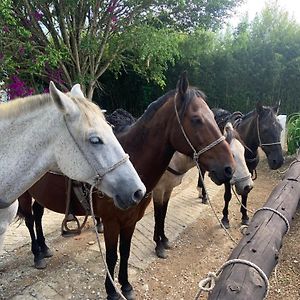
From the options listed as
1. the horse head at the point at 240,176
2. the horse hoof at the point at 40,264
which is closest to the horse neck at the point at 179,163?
the horse head at the point at 240,176

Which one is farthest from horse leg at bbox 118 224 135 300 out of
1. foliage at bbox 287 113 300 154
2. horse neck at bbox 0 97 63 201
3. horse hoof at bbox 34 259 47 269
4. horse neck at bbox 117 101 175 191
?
foliage at bbox 287 113 300 154

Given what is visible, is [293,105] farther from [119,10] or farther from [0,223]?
[0,223]

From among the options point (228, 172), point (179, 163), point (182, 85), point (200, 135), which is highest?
point (182, 85)

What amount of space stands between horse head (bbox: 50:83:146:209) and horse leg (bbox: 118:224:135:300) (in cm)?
121

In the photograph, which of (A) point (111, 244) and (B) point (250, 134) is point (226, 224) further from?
(A) point (111, 244)

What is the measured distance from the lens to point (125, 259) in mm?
2928

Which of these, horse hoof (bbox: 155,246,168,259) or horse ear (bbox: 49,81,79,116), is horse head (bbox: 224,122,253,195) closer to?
horse hoof (bbox: 155,246,168,259)

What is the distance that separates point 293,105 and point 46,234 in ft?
33.6

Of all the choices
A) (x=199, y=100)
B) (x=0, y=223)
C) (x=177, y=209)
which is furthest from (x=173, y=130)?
(x=177, y=209)

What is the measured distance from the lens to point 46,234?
4164mm

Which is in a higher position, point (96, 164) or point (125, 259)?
point (96, 164)

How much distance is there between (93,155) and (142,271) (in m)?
2.17

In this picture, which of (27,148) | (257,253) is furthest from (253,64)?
(27,148)

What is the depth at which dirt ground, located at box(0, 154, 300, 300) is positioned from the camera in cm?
302
